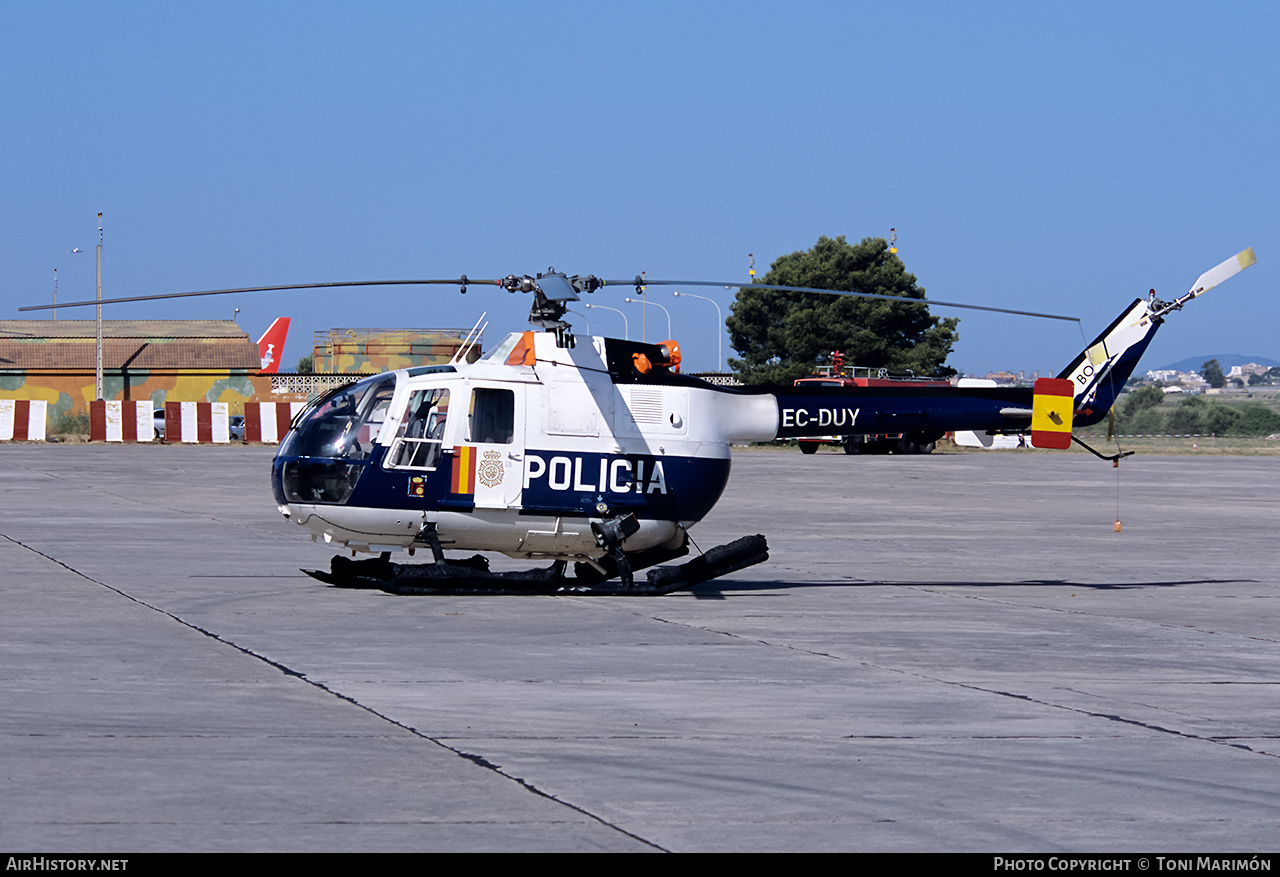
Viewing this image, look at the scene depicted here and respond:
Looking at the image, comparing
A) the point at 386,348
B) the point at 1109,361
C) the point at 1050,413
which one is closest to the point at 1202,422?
the point at 386,348

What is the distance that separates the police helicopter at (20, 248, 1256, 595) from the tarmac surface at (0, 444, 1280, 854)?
68 centimetres

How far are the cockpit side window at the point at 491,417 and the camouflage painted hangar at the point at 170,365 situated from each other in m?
59.5

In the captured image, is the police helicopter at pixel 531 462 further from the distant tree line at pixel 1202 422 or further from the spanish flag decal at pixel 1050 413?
the distant tree line at pixel 1202 422

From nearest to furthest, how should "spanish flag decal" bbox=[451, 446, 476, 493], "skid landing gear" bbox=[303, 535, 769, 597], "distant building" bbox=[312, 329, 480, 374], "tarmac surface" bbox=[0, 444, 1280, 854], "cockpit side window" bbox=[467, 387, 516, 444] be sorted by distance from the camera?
"tarmac surface" bbox=[0, 444, 1280, 854] → "skid landing gear" bbox=[303, 535, 769, 597] → "spanish flag decal" bbox=[451, 446, 476, 493] → "cockpit side window" bbox=[467, 387, 516, 444] → "distant building" bbox=[312, 329, 480, 374]

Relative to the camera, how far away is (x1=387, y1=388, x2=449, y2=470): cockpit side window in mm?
15227

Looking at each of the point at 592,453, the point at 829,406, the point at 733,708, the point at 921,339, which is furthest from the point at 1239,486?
the point at 921,339

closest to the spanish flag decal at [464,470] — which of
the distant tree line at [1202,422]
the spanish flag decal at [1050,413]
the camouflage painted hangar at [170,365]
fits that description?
the spanish flag decal at [1050,413]

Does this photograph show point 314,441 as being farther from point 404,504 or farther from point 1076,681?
point 1076,681

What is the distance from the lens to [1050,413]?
17188 mm

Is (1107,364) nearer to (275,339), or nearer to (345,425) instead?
(345,425)

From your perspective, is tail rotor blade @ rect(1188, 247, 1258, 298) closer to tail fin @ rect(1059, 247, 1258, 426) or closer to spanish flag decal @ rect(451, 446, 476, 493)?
tail fin @ rect(1059, 247, 1258, 426)

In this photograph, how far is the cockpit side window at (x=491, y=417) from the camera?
15.5 m

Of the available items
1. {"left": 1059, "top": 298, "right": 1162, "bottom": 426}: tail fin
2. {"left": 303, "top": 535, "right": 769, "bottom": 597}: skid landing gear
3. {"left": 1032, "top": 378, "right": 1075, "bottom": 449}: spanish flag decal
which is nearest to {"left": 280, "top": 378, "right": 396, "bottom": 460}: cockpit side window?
{"left": 303, "top": 535, "right": 769, "bottom": 597}: skid landing gear

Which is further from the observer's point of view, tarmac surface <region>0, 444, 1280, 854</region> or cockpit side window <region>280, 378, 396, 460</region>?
cockpit side window <region>280, 378, 396, 460</region>
